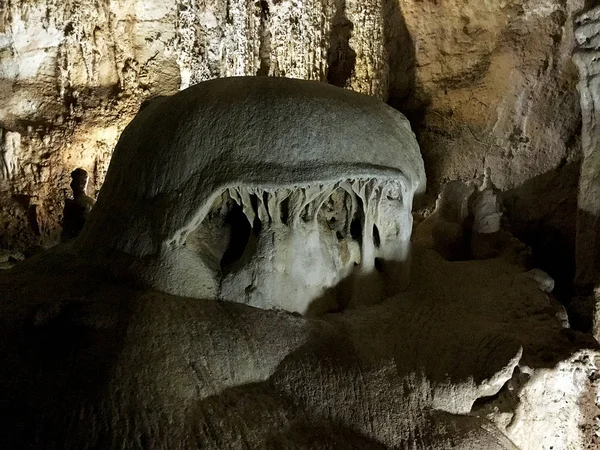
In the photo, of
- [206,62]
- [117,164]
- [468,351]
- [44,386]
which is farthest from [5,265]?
[468,351]

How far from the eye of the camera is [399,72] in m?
4.63

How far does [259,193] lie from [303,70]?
2821 millimetres

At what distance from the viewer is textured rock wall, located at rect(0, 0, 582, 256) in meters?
3.61

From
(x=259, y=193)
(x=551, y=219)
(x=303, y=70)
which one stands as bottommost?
(x=551, y=219)

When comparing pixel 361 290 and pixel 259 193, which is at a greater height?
pixel 259 193

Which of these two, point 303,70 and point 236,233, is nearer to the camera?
point 236,233

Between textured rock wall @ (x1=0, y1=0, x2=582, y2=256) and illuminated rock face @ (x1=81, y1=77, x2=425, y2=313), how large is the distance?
1.13 metres

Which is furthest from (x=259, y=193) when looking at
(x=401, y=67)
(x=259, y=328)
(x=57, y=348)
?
(x=401, y=67)

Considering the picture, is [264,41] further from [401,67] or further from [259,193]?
[259,193]

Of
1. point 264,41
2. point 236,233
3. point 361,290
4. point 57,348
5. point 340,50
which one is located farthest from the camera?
point 264,41

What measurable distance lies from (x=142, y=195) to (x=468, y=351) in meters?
1.54

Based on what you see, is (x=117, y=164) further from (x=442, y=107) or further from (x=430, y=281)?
(x=442, y=107)

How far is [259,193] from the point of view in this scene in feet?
8.41

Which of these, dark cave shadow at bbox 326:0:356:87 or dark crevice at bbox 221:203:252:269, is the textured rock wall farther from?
dark crevice at bbox 221:203:252:269
